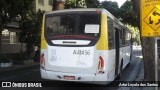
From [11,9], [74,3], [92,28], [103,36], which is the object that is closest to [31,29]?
[11,9]

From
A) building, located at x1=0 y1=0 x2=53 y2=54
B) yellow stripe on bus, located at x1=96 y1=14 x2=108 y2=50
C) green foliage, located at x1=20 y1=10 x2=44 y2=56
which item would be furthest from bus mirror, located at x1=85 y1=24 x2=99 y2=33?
building, located at x1=0 y1=0 x2=53 y2=54

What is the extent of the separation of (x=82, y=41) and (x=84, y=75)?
1.10m

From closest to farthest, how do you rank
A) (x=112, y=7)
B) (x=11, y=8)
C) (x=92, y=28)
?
1. (x=92, y=28)
2. (x=11, y=8)
3. (x=112, y=7)

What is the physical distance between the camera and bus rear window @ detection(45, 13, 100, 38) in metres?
11.0

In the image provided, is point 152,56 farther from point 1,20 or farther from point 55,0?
point 55,0

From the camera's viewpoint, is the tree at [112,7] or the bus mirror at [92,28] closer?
the bus mirror at [92,28]

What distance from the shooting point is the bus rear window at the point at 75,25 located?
1097 centimetres

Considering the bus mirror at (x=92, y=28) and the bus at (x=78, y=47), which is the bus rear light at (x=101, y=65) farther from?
the bus mirror at (x=92, y=28)

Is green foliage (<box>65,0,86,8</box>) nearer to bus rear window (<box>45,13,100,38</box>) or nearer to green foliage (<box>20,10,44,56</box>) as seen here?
green foliage (<box>20,10,44,56</box>)

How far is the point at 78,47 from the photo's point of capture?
35.5ft

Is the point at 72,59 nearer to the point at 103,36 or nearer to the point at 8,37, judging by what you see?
the point at 103,36

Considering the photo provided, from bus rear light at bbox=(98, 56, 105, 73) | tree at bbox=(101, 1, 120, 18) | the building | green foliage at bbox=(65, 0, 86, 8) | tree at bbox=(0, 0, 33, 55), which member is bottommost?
bus rear light at bbox=(98, 56, 105, 73)

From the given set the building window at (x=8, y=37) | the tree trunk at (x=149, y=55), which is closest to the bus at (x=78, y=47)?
the tree trunk at (x=149, y=55)

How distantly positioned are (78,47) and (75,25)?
2.57 feet
